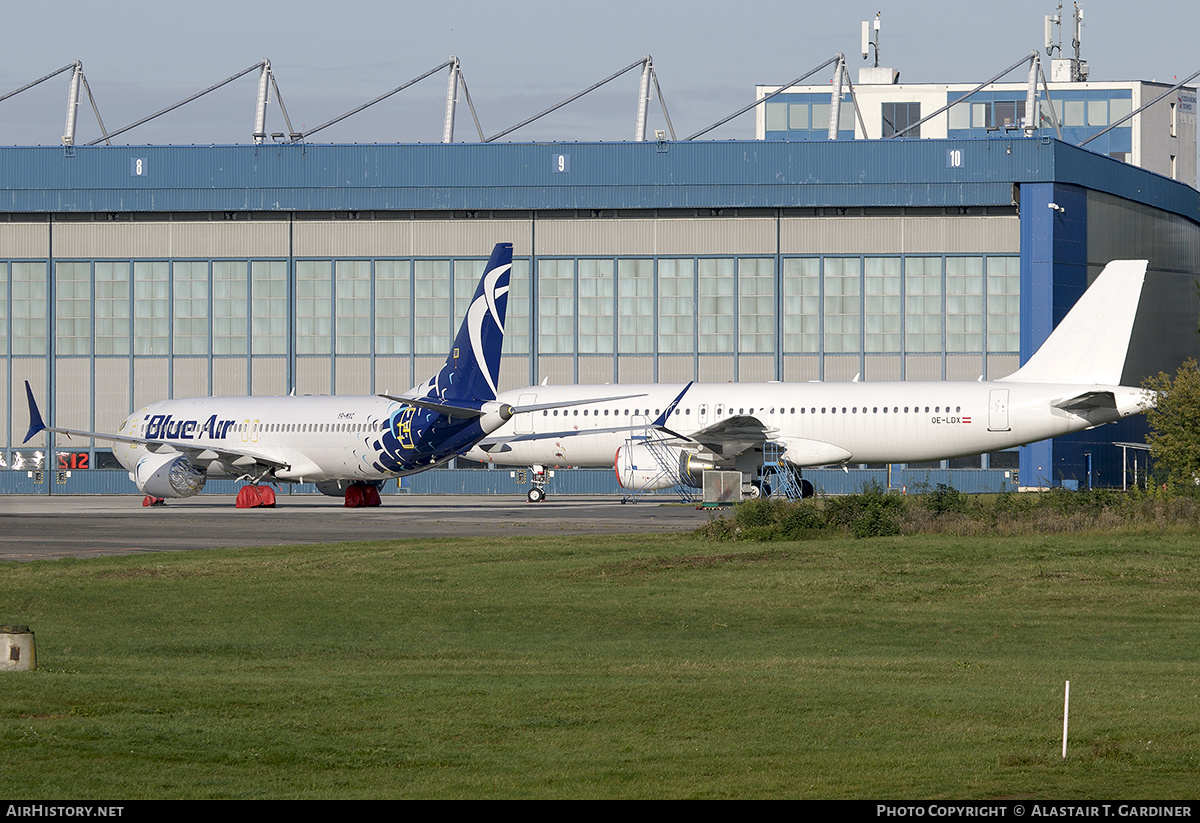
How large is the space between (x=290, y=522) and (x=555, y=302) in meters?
27.3

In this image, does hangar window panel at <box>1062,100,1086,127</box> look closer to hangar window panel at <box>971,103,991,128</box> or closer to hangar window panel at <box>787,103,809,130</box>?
hangar window panel at <box>971,103,991,128</box>

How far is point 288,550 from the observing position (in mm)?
30672

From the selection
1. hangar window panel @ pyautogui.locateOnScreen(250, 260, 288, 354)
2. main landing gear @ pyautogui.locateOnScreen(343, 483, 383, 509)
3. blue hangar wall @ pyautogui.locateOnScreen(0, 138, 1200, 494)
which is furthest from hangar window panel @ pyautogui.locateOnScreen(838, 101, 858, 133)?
main landing gear @ pyautogui.locateOnScreen(343, 483, 383, 509)

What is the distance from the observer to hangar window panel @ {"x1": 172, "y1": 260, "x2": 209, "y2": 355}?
69.1 metres

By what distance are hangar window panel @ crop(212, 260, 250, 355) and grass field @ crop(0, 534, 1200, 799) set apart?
40.9 m

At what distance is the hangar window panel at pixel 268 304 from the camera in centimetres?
6888

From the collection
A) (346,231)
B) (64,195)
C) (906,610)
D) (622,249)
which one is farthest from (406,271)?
(906,610)

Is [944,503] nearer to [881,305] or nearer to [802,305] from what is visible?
[881,305]

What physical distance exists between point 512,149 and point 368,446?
2119cm

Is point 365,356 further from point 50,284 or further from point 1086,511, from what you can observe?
point 1086,511

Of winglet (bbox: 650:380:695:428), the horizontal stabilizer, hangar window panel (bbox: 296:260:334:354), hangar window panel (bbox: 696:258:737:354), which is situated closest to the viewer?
the horizontal stabilizer

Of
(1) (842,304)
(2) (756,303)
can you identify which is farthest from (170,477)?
(1) (842,304)

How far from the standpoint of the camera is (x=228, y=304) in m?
69.2

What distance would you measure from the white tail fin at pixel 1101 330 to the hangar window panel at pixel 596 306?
82.3ft
